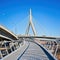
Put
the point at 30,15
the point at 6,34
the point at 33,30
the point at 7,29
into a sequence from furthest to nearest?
the point at 30,15, the point at 33,30, the point at 6,34, the point at 7,29

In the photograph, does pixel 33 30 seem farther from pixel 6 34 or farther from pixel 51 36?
pixel 6 34

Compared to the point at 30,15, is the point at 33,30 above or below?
below

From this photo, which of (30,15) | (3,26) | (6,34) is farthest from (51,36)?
(3,26)

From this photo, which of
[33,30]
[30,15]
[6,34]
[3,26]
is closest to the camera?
[3,26]

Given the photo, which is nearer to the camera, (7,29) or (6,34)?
(7,29)

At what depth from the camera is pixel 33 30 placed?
67250 millimetres

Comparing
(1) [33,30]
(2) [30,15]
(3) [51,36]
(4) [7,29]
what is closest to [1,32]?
(4) [7,29]

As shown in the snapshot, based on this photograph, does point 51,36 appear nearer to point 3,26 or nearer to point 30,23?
point 30,23

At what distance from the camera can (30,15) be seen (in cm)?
7619

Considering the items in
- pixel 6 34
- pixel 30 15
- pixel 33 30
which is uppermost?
pixel 30 15

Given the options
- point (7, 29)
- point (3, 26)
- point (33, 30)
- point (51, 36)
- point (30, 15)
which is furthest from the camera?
point (51, 36)

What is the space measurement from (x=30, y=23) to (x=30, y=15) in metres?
6.82

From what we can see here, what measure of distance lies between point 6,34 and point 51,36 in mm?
44689

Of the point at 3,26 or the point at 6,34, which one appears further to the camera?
the point at 6,34
